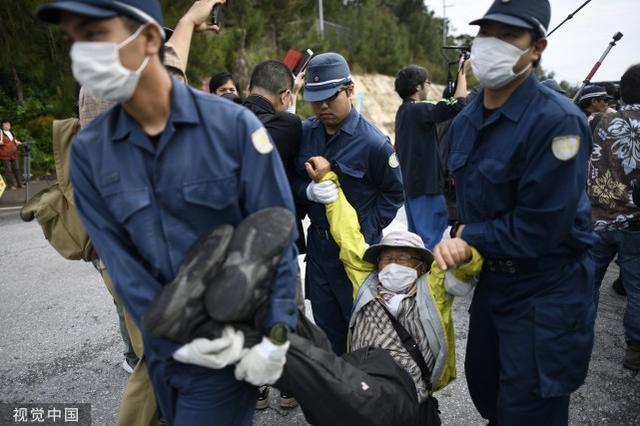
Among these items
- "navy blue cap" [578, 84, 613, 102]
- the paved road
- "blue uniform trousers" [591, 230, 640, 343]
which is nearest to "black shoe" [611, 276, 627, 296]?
the paved road

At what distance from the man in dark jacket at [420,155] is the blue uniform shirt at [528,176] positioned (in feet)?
8.03

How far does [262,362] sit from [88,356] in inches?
101

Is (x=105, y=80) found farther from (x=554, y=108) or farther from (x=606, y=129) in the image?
(x=606, y=129)

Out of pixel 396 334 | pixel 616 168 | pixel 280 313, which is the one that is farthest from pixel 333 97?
pixel 616 168

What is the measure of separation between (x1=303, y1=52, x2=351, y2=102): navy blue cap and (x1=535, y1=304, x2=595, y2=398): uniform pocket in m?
1.52

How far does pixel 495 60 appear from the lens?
1.77m

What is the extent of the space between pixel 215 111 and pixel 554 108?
1190 millimetres

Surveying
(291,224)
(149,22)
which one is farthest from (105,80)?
(291,224)

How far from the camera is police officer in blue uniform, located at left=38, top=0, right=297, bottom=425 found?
1.37m

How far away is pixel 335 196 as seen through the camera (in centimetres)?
246

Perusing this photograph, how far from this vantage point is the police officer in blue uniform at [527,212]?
167 centimetres

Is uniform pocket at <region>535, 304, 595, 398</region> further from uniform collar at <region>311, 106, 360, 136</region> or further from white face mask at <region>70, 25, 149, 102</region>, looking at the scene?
white face mask at <region>70, 25, 149, 102</region>

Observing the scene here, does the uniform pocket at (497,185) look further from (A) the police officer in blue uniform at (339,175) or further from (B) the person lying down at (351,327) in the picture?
(A) the police officer in blue uniform at (339,175)

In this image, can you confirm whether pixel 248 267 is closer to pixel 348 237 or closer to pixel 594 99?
pixel 348 237
